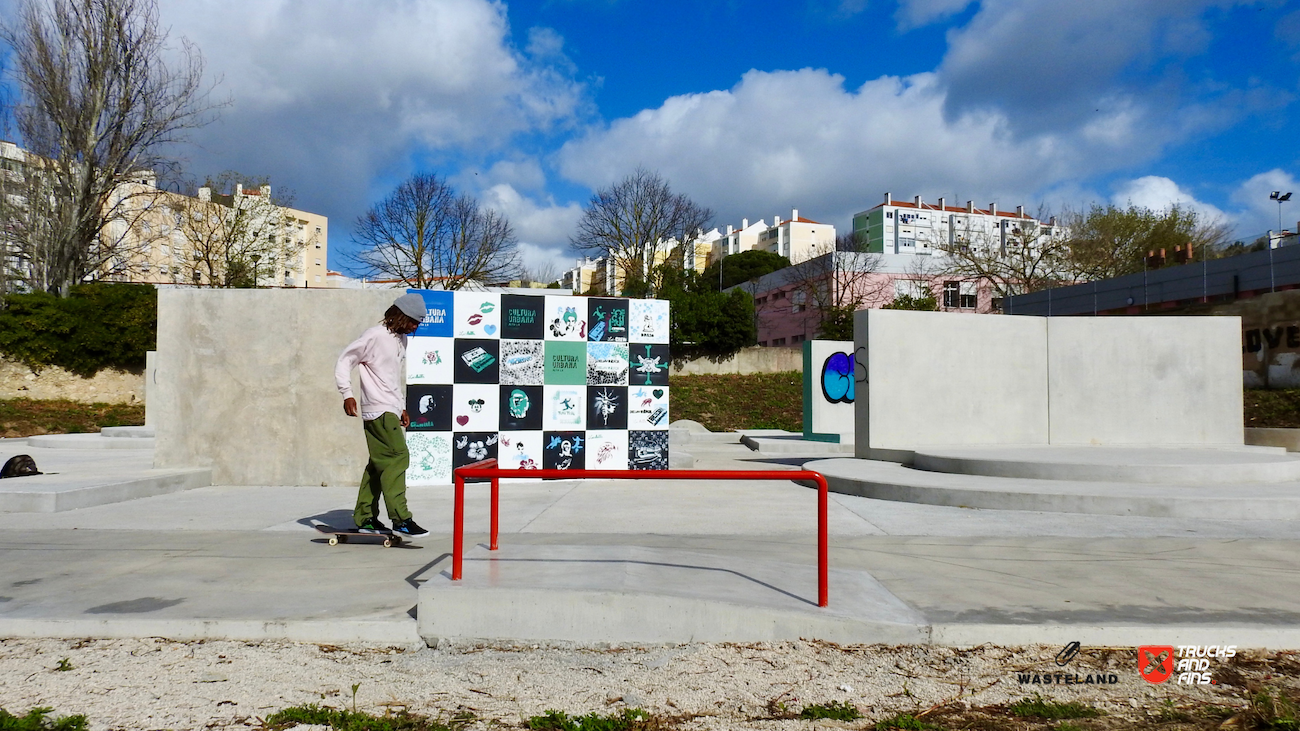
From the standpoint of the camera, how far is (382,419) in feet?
18.4

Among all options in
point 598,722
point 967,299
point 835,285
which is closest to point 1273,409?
point 598,722

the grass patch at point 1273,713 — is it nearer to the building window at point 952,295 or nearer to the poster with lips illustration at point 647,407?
the poster with lips illustration at point 647,407

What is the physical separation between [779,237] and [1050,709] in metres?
108

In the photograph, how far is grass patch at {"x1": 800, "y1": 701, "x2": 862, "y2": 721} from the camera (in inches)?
110

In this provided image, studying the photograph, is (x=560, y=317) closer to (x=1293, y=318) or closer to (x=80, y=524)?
(x=80, y=524)

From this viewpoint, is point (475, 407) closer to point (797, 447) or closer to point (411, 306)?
point (411, 306)

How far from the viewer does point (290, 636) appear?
365 cm

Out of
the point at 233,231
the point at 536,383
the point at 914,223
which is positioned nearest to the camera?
the point at 536,383

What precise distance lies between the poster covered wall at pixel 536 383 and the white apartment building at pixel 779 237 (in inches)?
3438

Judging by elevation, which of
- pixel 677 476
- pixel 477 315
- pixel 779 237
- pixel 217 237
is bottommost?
pixel 677 476

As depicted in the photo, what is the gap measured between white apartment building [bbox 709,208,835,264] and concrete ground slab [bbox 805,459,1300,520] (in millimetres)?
88264

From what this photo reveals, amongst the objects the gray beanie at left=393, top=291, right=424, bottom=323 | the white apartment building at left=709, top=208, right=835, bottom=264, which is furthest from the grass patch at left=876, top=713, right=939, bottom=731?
the white apartment building at left=709, top=208, right=835, bottom=264

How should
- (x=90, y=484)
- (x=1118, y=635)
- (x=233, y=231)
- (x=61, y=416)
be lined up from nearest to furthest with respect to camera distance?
(x=1118, y=635), (x=90, y=484), (x=61, y=416), (x=233, y=231)

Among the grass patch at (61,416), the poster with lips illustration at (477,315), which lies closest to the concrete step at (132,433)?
the grass patch at (61,416)
